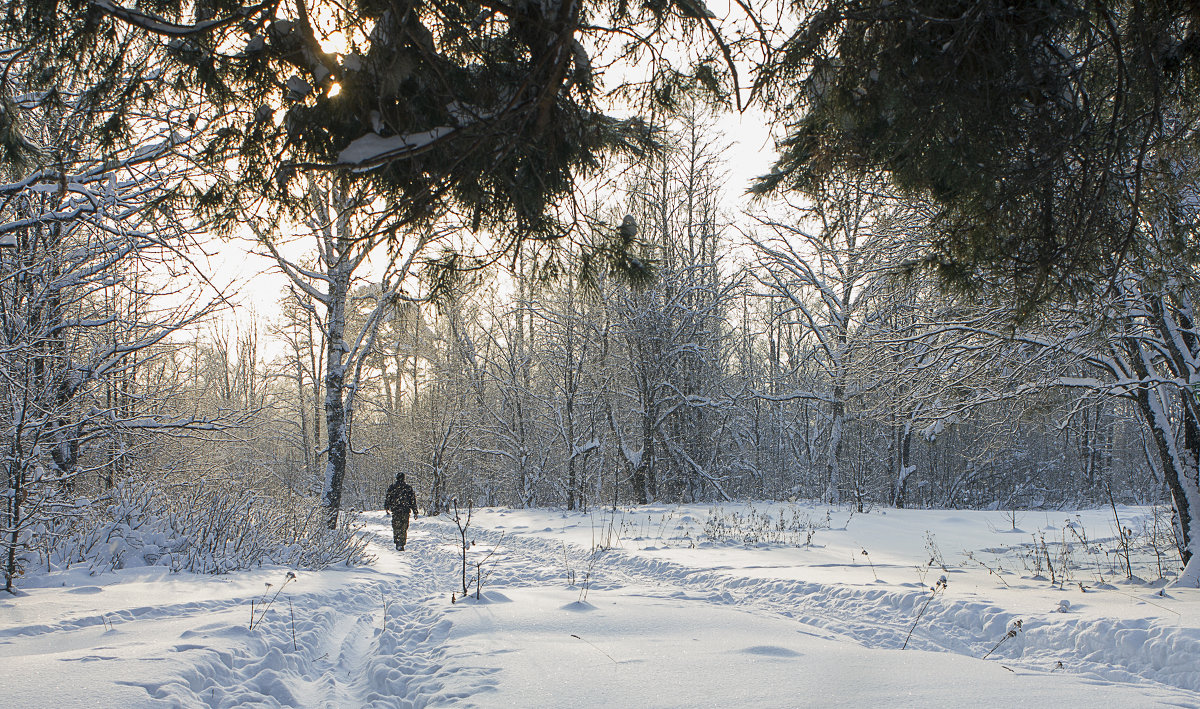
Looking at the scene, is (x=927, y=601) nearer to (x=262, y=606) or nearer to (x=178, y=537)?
(x=262, y=606)

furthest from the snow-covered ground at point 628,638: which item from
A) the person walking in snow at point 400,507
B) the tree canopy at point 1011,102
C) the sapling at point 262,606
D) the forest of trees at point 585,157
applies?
the person walking in snow at point 400,507

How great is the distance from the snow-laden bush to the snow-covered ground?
458 millimetres

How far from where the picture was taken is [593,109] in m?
3.96

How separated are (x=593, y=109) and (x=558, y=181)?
498mm

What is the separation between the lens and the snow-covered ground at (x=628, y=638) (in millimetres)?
3381

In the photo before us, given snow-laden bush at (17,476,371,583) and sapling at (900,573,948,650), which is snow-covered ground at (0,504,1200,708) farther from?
snow-laden bush at (17,476,371,583)

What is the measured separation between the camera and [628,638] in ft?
15.2

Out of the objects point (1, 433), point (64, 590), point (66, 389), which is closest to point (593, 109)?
point (64, 590)

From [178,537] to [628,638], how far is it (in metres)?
6.24

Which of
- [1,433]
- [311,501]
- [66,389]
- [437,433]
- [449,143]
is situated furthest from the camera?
[437,433]

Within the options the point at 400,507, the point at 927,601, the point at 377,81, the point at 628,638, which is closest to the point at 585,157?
the point at 377,81

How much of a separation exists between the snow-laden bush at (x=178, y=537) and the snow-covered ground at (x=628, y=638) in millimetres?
458

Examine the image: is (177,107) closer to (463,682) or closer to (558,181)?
(558,181)

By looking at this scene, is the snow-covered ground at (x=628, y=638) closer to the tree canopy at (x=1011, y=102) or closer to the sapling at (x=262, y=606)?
the sapling at (x=262, y=606)
